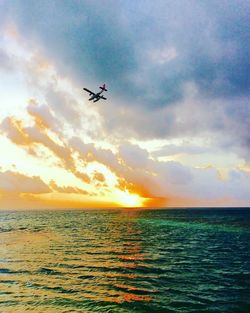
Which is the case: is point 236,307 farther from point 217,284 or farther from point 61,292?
point 61,292

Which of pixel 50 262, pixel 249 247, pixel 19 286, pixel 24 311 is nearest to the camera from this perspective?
pixel 24 311

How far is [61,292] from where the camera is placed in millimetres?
24016

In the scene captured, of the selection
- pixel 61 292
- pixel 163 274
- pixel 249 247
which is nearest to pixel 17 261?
pixel 61 292

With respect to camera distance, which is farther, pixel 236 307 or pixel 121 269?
pixel 121 269

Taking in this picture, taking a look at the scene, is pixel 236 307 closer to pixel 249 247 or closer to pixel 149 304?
pixel 149 304

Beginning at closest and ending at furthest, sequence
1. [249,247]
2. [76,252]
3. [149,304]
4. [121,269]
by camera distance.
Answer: [149,304]
[121,269]
[76,252]
[249,247]

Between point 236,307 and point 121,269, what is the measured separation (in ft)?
46.6

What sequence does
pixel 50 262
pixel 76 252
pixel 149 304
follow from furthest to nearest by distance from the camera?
1. pixel 76 252
2. pixel 50 262
3. pixel 149 304

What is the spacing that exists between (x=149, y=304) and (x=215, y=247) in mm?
31076

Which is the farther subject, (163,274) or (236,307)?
(163,274)

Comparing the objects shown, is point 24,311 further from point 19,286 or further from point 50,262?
point 50,262

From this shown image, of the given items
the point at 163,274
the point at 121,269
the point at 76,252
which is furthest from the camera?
the point at 76,252

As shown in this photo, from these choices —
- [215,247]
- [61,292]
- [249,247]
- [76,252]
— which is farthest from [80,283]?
[249,247]

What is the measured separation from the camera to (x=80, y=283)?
26.5 m
